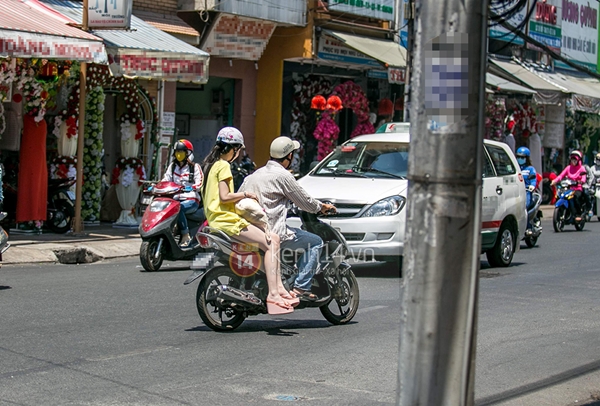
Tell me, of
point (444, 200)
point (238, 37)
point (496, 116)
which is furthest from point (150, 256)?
point (496, 116)

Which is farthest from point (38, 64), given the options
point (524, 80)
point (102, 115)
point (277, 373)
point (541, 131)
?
point (541, 131)

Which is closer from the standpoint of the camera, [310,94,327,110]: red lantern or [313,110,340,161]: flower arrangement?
[310,94,327,110]: red lantern

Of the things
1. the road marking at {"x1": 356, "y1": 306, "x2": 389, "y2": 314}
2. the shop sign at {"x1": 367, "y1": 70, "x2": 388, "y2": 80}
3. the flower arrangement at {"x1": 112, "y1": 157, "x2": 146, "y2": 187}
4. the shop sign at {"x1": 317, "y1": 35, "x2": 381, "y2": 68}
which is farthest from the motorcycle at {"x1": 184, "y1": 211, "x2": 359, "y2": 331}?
the shop sign at {"x1": 367, "y1": 70, "x2": 388, "y2": 80}

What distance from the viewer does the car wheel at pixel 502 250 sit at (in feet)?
48.4

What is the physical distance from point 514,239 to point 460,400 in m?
11.1

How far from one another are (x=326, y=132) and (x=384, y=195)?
11905 millimetres

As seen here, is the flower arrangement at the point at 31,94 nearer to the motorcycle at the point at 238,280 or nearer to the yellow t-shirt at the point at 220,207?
the yellow t-shirt at the point at 220,207

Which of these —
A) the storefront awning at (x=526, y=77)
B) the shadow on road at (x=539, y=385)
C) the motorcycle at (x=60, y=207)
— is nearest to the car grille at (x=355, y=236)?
the shadow on road at (x=539, y=385)

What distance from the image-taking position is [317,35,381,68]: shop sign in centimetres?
2431

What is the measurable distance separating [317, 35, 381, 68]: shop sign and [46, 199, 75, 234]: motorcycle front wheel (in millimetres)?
9165

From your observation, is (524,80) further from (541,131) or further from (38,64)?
(38,64)

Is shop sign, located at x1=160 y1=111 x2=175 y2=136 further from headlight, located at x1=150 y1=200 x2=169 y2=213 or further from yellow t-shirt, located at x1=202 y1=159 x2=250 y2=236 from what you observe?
yellow t-shirt, located at x1=202 y1=159 x2=250 y2=236

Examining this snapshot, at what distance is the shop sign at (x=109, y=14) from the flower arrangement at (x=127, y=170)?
12.2 ft

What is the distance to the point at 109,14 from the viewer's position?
16.0m
